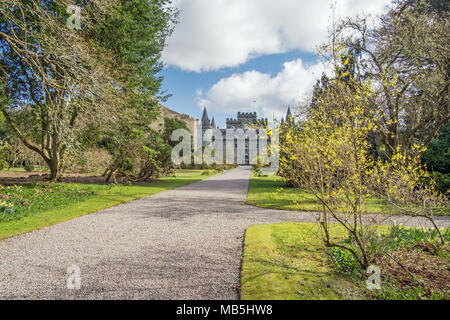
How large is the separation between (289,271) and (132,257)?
2757mm

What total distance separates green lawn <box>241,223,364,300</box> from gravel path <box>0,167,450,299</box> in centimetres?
26

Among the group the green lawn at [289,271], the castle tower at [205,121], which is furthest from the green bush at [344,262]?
the castle tower at [205,121]

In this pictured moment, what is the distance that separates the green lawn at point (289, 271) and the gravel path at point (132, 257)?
0.26 m

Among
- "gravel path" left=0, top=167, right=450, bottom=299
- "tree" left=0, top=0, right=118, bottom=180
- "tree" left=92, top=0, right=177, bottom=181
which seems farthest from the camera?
"tree" left=92, top=0, right=177, bottom=181

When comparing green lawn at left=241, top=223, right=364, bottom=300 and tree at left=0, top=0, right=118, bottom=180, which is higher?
tree at left=0, top=0, right=118, bottom=180

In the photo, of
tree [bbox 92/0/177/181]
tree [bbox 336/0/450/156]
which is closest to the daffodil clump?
tree [bbox 92/0/177/181]

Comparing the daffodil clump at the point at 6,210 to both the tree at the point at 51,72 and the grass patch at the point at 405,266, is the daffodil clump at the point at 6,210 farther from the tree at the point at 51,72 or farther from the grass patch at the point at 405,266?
the grass patch at the point at 405,266

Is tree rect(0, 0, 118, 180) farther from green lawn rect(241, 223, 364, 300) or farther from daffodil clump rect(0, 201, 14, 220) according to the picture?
green lawn rect(241, 223, 364, 300)

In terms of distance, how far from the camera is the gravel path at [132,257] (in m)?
3.62

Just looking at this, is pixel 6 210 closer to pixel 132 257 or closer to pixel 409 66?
pixel 132 257

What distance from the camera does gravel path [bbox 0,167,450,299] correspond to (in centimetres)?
362
